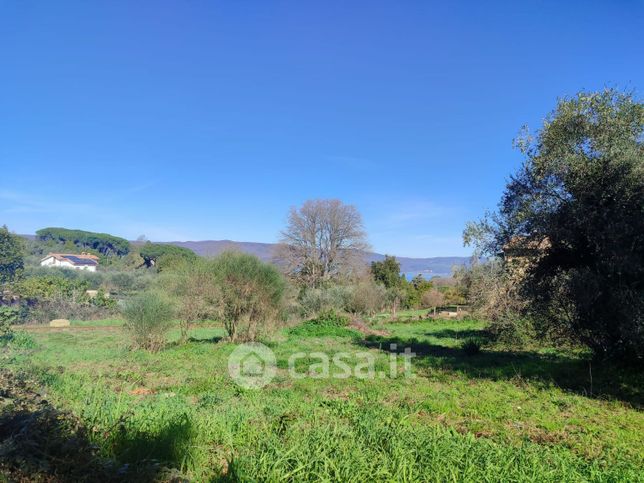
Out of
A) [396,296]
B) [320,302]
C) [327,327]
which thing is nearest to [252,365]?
[327,327]

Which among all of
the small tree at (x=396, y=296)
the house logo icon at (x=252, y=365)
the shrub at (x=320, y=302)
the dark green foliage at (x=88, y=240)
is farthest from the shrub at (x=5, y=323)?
the dark green foliage at (x=88, y=240)

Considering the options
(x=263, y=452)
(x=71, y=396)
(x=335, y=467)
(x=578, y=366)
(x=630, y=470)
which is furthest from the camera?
(x=578, y=366)

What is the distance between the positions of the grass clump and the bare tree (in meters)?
15.1

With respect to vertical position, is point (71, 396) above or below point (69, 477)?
below

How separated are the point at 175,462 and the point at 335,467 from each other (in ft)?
4.59

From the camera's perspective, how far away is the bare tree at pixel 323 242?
38.6 meters

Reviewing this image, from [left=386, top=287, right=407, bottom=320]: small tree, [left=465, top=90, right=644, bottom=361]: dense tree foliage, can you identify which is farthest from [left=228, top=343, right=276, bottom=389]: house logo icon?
[left=386, top=287, right=407, bottom=320]: small tree

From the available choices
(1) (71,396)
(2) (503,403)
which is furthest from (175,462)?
(2) (503,403)

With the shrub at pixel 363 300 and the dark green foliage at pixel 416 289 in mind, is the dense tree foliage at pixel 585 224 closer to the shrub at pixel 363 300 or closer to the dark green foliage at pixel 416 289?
the shrub at pixel 363 300

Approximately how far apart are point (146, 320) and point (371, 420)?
10.5m

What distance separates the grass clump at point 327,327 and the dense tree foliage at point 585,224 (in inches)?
443

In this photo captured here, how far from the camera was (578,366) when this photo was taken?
336 inches

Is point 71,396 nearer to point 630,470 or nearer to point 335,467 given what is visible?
point 335,467

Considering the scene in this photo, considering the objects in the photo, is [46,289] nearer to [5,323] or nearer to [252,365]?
[5,323]
